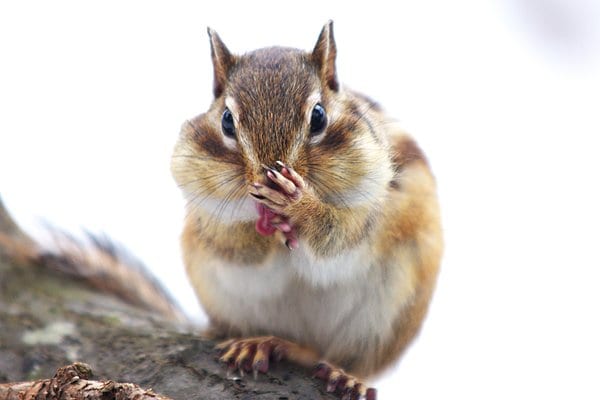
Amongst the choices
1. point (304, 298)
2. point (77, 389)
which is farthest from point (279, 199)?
point (77, 389)

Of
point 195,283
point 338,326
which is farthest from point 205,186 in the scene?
point 338,326

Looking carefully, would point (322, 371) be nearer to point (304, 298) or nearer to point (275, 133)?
point (304, 298)

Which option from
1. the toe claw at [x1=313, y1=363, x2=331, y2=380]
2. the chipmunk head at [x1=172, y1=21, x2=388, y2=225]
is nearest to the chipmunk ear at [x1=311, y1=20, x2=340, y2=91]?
the chipmunk head at [x1=172, y1=21, x2=388, y2=225]

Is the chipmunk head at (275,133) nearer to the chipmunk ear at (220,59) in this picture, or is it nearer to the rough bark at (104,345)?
the chipmunk ear at (220,59)

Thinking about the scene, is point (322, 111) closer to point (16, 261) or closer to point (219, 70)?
point (219, 70)

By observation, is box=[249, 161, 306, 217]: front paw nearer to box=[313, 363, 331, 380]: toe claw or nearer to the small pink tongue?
the small pink tongue

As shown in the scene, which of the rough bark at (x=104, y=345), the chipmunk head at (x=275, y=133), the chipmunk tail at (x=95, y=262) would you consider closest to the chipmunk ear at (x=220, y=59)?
the chipmunk head at (x=275, y=133)
